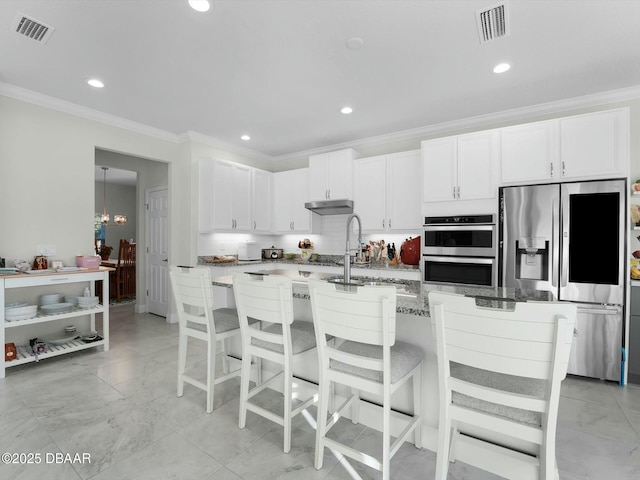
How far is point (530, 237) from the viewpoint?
10.3 ft

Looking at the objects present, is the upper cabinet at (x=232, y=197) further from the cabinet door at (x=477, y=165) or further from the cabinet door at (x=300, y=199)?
the cabinet door at (x=477, y=165)

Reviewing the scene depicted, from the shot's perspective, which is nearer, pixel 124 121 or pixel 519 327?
pixel 519 327

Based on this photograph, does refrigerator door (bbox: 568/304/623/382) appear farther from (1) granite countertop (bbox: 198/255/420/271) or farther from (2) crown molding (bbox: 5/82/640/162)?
(2) crown molding (bbox: 5/82/640/162)

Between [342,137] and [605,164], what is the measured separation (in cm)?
306

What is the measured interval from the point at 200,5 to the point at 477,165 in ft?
9.79

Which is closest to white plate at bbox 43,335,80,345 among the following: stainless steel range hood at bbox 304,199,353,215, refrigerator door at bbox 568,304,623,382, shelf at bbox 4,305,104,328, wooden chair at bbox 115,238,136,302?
shelf at bbox 4,305,104,328

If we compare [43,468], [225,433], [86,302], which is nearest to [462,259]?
[225,433]

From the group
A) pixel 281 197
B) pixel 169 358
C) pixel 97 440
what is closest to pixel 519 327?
pixel 97 440

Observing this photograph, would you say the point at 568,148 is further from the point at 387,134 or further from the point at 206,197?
the point at 206,197

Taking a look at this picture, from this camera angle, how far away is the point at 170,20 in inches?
86.9

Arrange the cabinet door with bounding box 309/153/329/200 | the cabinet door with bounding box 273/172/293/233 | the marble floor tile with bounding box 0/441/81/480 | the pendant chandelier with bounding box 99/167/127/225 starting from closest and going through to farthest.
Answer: the marble floor tile with bounding box 0/441/81/480
the cabinet door with bounding box 309/153/329/200
the cabinet door with bounding box 273/172/293/233
the pendant chandelier with bounding box 99/167/127/225

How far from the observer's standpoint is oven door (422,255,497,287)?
3318 mm

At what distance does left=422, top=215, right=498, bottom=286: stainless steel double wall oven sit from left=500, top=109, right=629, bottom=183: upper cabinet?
59cm

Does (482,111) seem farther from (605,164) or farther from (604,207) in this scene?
(604,207)
